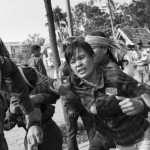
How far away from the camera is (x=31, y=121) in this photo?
207 centimetres

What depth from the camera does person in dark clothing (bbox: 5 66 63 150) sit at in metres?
2.60

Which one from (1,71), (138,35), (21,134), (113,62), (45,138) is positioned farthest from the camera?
(138,35)

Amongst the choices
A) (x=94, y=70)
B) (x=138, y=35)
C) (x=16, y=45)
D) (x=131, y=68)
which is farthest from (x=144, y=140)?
(x=16, y=45)

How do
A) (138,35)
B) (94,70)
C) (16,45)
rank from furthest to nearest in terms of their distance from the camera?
(16,45) → (138,35) → (94,70)

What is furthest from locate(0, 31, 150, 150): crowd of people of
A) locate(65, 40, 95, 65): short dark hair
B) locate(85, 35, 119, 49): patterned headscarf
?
locate(85, 35, 119, 49): patterned headscarf

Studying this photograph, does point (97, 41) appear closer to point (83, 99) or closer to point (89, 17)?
point (83, 99)

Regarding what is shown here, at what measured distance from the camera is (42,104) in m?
2.78

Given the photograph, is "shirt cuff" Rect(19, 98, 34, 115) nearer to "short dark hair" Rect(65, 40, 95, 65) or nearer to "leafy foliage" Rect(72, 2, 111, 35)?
"short dark hair" Rect(65, 40, 95, 65)

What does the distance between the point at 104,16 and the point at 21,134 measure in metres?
54.5

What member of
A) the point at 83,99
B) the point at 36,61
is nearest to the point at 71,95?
the point at 83,99

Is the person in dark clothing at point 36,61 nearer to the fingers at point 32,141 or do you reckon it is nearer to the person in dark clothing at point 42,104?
the person in dark clothing at point 42,104

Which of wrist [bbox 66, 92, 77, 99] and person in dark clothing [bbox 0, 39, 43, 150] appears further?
wrist [bbox 66, 92, 77, 99]

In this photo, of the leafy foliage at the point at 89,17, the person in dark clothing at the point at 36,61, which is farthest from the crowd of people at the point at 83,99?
the leafy foliage at the point at 89,17

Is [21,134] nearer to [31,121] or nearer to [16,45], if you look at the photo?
[31,121]
